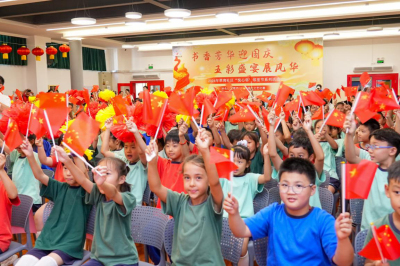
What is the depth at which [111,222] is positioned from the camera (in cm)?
207

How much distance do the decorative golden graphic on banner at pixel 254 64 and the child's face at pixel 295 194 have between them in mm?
9577

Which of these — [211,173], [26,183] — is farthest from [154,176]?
[26,183]

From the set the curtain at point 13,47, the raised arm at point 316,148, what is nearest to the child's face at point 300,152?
the raised arm at point 316,148

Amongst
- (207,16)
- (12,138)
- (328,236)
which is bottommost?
(328,236)

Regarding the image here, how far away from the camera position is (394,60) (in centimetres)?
1176

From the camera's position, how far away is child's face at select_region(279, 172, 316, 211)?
5.29ft

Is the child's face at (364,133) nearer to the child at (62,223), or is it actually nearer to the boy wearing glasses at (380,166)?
the boy wearing glasses at (380,166)

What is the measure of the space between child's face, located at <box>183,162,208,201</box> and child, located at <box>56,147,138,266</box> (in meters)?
0.37

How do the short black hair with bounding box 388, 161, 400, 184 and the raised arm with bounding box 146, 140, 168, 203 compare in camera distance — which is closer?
the short black hair with bounding box 388, 161, 400, 184

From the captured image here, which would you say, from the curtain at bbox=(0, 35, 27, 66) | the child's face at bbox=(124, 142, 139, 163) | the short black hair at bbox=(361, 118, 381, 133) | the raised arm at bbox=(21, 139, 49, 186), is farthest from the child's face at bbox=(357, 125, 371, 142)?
the curtain at bbox=(0, 35, 27, 66)

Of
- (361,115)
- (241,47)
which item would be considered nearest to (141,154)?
(361,115)

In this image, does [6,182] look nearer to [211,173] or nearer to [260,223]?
[211,173]

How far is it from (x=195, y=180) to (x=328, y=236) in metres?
0.68

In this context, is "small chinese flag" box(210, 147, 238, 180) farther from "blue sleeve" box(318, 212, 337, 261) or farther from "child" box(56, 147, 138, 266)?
"child" box(56, 147, 138, 266)
